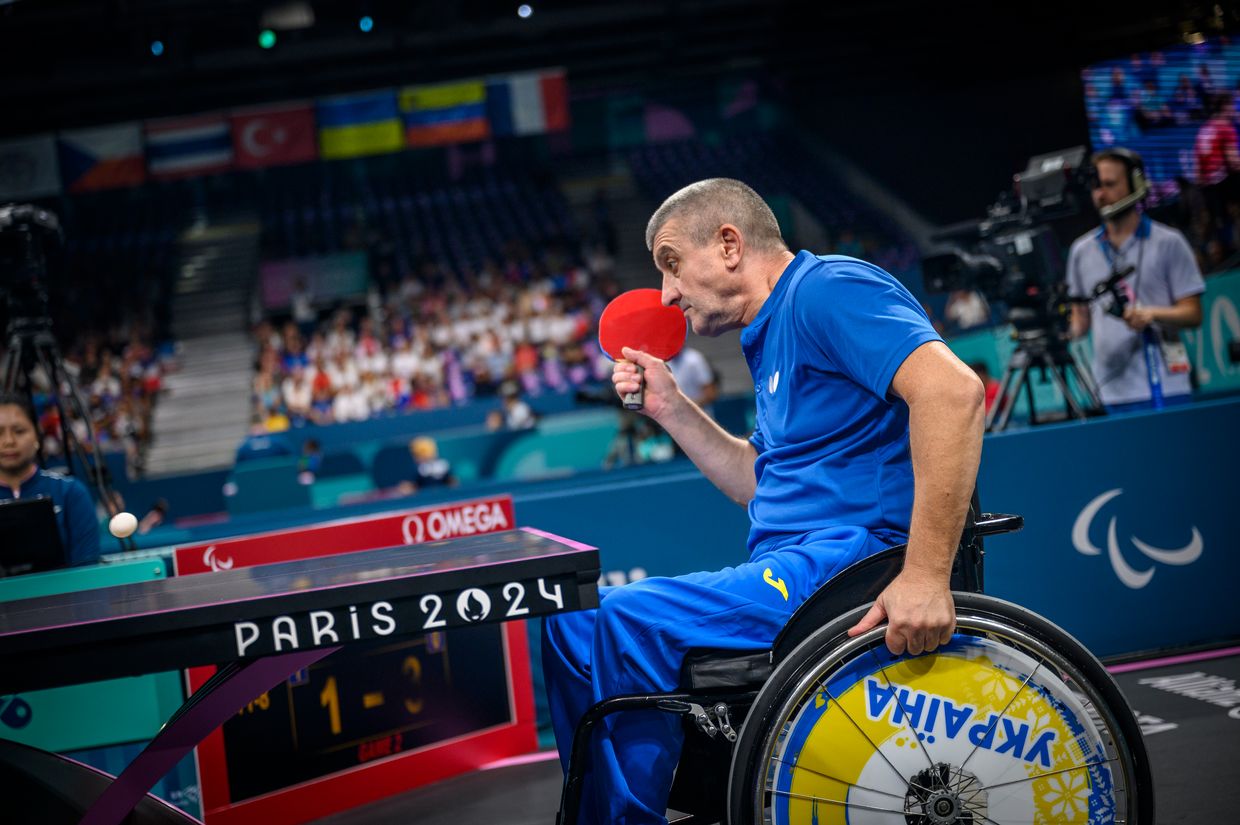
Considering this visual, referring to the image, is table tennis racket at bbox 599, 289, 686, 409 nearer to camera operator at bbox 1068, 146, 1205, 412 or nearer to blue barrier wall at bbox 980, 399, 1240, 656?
blue barrier wall at bbox 980, 399, 1240, 656

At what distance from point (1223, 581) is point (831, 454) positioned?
2691 millimetres

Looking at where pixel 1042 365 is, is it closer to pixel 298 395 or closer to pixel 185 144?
pixel 298 395

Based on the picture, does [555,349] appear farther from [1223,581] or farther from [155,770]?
[155,770]

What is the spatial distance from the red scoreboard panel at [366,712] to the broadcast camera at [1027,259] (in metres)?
2.20

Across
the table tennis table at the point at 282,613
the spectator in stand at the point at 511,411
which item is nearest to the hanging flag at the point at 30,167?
the spectator in stand at the point at 511,411

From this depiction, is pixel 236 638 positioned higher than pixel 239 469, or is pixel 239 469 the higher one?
pixel 236 638

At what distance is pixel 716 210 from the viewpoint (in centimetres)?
196

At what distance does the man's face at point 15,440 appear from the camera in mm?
3535

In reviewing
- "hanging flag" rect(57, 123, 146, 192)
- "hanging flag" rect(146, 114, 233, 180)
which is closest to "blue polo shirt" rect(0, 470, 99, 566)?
"hanging flag" rect(146, 114, 233, 180)

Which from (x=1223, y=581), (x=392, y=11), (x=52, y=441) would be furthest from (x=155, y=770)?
(x=392, y=11)

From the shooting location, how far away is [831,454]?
1.82 meters

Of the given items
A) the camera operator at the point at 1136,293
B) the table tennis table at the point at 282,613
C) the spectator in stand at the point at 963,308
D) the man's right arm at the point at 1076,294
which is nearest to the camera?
the table tennis table at the point at 282,613

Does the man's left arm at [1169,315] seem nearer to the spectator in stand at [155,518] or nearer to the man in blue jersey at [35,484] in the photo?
the man in blue jersey at [35,484]

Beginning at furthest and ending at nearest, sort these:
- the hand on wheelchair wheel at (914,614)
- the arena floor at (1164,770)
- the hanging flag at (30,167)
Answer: the hanging flag at (30,167) → the arena floor at (1164,770) → the hand on wheelchair wheel at (914,614)
